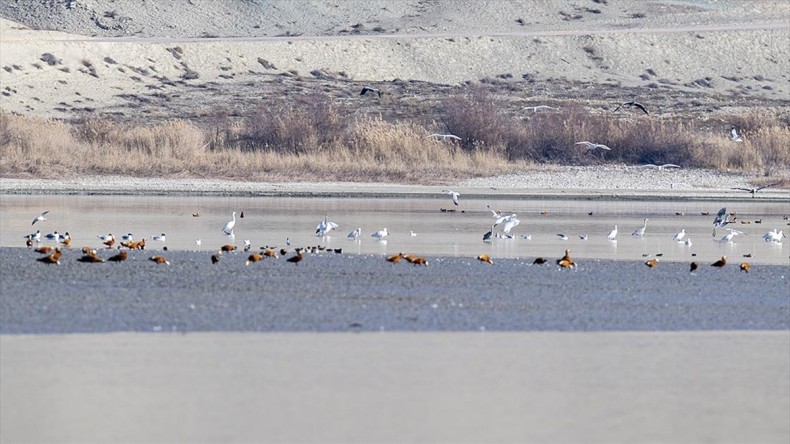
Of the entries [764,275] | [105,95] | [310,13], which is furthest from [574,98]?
[764,275]

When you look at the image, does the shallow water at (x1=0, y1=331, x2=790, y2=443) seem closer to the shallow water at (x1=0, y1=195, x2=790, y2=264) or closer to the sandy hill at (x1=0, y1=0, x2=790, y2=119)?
the shallow water at (x1=0, y1=195, x2=790, y2=264)

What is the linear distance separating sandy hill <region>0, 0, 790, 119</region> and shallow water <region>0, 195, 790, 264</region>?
18994mm

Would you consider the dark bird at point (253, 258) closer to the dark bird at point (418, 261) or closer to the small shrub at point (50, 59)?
the dark bird at point (418, 261)

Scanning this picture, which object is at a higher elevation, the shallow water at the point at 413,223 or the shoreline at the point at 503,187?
the shoreline at the point at 503,187

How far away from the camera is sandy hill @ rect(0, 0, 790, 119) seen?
5409 centimetres

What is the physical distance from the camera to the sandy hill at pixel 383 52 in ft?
177

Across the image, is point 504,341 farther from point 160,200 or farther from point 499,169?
point 499,169

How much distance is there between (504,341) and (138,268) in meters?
4.71

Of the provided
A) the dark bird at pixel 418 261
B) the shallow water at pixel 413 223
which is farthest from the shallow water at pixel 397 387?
the shallow water at pixel 413 223

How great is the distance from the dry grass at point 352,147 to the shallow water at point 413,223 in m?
3.85

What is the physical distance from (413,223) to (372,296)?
9.68 metres

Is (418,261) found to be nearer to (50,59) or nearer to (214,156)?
(214,156)

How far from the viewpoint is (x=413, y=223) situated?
2350cm

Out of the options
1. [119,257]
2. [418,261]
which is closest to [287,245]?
[418,261]
